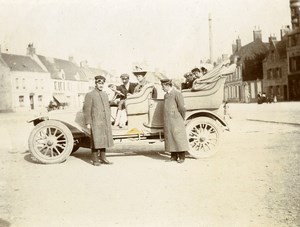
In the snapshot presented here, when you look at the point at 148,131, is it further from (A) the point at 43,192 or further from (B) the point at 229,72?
(A) the point at 43,192

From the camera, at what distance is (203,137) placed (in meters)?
7.00

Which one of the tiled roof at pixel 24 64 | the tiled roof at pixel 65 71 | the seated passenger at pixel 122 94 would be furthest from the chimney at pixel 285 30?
the seated passenger at pixel 122 94

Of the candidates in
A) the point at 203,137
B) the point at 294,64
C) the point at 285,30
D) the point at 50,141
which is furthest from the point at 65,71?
the point at 285,30

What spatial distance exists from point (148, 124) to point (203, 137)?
1.02 meters

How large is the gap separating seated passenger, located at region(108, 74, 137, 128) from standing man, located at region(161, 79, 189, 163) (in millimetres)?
795

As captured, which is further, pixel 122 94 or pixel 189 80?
pixel 189 80

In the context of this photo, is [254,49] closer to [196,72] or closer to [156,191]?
[196,72]

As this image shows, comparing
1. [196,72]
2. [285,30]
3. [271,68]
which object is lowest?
[196,72]

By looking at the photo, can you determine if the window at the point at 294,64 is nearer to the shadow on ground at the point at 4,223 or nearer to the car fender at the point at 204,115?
the car fender at the point at 204,115

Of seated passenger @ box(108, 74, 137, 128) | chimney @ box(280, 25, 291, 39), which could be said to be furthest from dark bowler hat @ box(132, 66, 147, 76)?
chimney @ box(280, 25, 291, 39)

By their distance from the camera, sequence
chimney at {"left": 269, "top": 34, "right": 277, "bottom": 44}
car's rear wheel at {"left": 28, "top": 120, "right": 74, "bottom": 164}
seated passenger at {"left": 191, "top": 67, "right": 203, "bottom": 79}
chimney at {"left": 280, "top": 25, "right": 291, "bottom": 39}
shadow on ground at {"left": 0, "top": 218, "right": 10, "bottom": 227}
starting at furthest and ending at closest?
chimney at {"left": 269, "top": 34, "right": 277, "bottom": 44} → chimney at {"left": 280, "top": 25, "right": 291, "bottom": 39} → seated passenger at {"left": 191, "top": 67, "right": 203, "bottom": 79} → car's rear wheel at {"left": 28, "top": 120, "right": 74, "bottom": 164} → shadow on ground at {"left": 0, "top": 218, "right": 10, "bottom": 227}

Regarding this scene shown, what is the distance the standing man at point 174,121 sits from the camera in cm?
655

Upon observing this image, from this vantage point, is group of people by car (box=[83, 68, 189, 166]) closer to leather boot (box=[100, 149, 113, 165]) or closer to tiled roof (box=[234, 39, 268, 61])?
leather boot (box=[100, 149, 113, 165])

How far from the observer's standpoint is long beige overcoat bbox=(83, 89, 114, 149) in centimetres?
655
